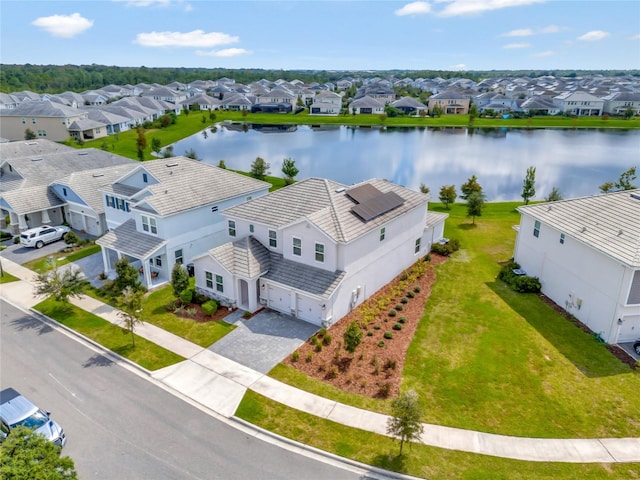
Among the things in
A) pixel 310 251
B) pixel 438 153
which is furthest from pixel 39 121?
pixel 310 251

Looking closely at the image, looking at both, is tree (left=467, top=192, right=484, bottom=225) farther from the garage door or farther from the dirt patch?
the garage door

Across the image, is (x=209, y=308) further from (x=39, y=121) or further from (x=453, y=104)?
(x=453, y=104)

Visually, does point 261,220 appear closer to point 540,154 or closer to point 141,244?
point 141,244

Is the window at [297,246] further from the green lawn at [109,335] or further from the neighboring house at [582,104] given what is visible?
the neighboring house at [582,104]

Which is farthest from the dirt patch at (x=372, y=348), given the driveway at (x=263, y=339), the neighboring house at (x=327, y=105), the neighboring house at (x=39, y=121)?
the neighboring house at (x=327, y=105)

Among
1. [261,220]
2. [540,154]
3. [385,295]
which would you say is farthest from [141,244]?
[540,154]
